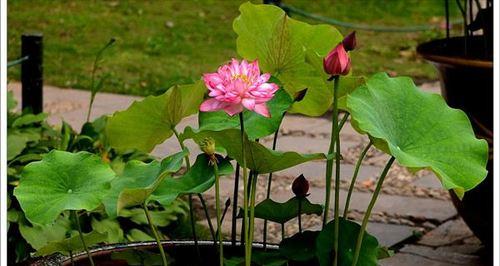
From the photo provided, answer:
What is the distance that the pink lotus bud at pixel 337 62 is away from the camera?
156 centimetres

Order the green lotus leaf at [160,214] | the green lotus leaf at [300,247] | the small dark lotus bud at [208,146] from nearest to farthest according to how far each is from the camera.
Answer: the small dark lotus bud at [208,146], the green lotus leaf at [300,247], the green lotus leaf at [160,214]

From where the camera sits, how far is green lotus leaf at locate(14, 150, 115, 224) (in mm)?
1586

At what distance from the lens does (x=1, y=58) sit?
2225 millimetres

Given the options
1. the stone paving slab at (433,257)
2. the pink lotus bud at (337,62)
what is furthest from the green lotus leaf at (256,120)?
the stone paving slab at (433,257)

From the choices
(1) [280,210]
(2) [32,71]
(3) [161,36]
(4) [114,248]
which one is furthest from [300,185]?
(3) [161,36]

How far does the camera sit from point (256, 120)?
1728mm

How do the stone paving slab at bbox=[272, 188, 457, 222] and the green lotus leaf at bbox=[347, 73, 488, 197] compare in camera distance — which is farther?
the stone paving slab at bbox=[272, 188, 457, 222]

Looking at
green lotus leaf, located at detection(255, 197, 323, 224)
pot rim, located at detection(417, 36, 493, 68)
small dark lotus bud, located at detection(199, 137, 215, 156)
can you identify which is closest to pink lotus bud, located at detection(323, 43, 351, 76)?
small dark lotus bud, located at detection(199, 137, 215, 156)

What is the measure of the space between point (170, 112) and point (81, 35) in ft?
23.1

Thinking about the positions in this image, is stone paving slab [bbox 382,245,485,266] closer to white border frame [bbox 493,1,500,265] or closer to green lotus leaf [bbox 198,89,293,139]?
white border frame [bbox 493,1,500,265]

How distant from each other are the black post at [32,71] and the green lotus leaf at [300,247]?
9.40 ft

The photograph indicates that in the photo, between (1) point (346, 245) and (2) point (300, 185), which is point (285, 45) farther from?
(1) point (346, 245)

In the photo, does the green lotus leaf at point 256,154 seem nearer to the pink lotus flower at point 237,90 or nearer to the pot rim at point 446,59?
the pink lotus flower at point 237,90

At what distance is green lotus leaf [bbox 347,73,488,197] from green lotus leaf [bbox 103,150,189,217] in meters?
0.27
